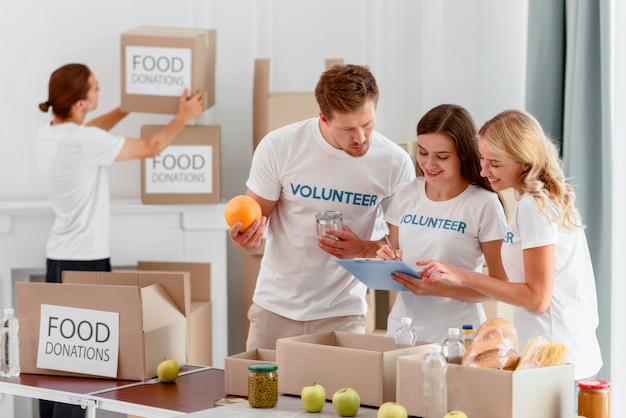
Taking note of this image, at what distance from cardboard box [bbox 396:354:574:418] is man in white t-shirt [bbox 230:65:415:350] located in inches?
27.5

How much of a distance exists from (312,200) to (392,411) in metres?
0.95

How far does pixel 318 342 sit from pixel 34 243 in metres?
2.30

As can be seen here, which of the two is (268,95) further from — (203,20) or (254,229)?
(254,229)

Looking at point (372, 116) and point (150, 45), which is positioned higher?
point (150, 45)

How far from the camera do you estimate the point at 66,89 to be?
3924 millimetres

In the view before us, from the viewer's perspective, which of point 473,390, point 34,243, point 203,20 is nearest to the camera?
→ point 473,390

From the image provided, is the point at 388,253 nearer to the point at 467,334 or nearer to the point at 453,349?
the point at 467,334

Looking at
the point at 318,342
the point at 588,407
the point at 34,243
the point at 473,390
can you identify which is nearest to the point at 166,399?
the point at 318,342

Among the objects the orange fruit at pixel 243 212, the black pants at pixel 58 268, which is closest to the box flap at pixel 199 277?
the black pants at pixel 58 268

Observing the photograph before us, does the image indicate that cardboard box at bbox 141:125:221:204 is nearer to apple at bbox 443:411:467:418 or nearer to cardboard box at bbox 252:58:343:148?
cardboard box at bbox 252:58:343:148

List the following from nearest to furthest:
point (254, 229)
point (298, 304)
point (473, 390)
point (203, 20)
A: point (473, 390), point (254, 229), point (298, 304), point (203, 20)

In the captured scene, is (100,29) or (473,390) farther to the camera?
(100,29)

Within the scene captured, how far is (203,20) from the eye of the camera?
4.55 metres

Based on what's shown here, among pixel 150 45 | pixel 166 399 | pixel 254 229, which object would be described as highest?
pixel 150 45
